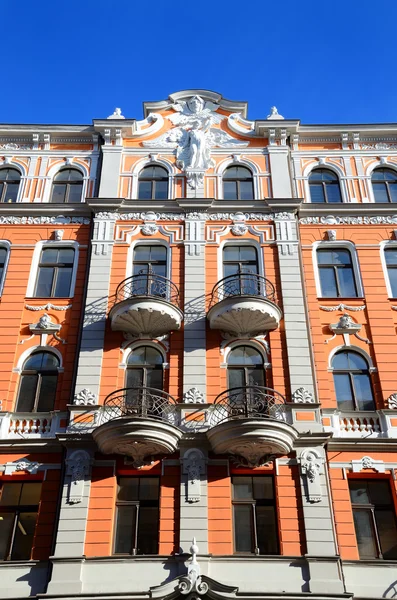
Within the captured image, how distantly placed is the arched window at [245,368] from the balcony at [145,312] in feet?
6.34

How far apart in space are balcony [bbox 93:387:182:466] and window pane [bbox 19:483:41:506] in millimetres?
2100

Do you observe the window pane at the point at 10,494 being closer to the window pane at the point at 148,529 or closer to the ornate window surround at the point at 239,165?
the window pane at the point at 148,529

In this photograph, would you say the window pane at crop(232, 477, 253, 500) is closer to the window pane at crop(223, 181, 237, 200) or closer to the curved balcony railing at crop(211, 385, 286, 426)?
the curved balcony railing at crop(211, 385, 286, 426)

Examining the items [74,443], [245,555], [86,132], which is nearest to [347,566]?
[245,555]

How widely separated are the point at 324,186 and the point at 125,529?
13955mm

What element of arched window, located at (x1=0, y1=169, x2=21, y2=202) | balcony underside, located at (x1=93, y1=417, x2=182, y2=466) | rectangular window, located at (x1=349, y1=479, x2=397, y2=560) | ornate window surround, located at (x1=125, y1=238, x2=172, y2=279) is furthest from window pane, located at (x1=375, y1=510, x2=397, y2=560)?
arched window, located at (x1=0, y1=169, x2=21, y2=202)

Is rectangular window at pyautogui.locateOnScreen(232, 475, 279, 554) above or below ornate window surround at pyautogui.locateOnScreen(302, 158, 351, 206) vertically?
below

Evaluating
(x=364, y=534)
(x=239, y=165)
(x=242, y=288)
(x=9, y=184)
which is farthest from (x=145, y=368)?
(x=9, y=184)

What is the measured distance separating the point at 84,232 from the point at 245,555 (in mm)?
11897

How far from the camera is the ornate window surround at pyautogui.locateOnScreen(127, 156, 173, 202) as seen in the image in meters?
23.3

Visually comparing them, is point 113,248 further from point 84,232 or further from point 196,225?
point 196,225

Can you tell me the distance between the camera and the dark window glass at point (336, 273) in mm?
20972

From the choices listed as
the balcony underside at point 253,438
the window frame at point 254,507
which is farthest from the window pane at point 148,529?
the balcony underside at point 253,438

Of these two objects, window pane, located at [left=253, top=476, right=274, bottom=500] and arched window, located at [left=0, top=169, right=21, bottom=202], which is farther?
arched window, located at [left=0, top=169, right=21, bottom=202]
